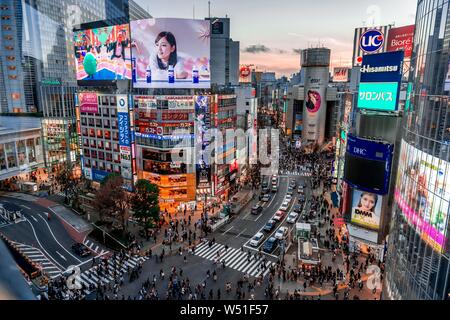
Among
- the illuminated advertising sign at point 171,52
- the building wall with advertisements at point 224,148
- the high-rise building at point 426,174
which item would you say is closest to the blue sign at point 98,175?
the illuminated advertising sign at point 171,52


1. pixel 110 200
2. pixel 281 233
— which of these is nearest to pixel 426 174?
pixel 281 233

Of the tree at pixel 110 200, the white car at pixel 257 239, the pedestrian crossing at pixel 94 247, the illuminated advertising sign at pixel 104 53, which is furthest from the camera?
the illuminated advertising sign at pixel 104 53

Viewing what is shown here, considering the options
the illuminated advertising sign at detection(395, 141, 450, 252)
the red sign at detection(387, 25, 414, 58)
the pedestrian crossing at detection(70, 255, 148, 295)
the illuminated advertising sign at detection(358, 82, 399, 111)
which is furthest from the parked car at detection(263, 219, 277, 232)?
the red sign at detection(387, 25, 414, 58)

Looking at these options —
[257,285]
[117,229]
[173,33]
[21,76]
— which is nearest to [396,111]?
[257,285]

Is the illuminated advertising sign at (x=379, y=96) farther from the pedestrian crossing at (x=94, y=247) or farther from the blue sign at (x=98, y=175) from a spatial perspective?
the blue sign at (x=98, y=175)

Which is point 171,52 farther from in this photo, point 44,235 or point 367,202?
point 367,202

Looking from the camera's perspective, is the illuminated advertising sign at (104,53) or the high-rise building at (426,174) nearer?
the high-rise building at (426,174)
